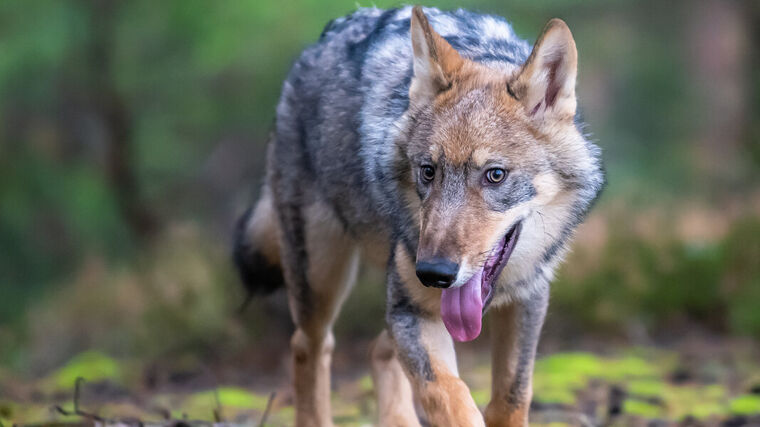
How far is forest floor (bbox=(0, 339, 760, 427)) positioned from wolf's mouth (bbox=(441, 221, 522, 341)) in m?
1.68

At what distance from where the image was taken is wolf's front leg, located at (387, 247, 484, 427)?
3.84 metres

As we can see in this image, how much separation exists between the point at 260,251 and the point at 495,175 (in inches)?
99.8

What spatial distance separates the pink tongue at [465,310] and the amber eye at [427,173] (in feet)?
1.55

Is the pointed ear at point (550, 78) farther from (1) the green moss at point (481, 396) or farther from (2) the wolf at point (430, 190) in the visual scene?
(1) the green moss at point (481, 396)

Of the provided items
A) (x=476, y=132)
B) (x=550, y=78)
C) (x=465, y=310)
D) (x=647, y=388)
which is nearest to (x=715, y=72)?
(x=647, y=388)

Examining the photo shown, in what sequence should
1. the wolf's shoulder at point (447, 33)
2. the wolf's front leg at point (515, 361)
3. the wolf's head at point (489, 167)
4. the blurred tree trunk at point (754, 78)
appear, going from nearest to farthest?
the wolf's head at point (489, 167)
the wolf's front leg at point (515, 361)
the wolf's shoulder at point (447, 33)
the blurred tree trunk at point (754, 78)

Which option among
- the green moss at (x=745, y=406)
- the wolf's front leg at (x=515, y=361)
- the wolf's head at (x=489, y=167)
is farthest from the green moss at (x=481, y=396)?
the wolf's head at (x=489, y=167)

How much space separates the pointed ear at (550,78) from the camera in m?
3.82

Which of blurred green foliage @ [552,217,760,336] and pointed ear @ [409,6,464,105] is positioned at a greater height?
pointed ear @ [409,6,464,105]

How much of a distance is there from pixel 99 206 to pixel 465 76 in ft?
28.4

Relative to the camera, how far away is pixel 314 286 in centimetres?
530

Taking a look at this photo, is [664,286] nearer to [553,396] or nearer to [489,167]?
[553,396]

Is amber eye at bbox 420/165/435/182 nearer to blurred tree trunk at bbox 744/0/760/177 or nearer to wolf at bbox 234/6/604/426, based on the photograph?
wolf at bbox 234/6/604/426

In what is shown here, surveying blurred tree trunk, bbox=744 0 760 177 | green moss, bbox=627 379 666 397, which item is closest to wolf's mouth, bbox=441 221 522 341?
green moss, bbox=627 379 666 397
